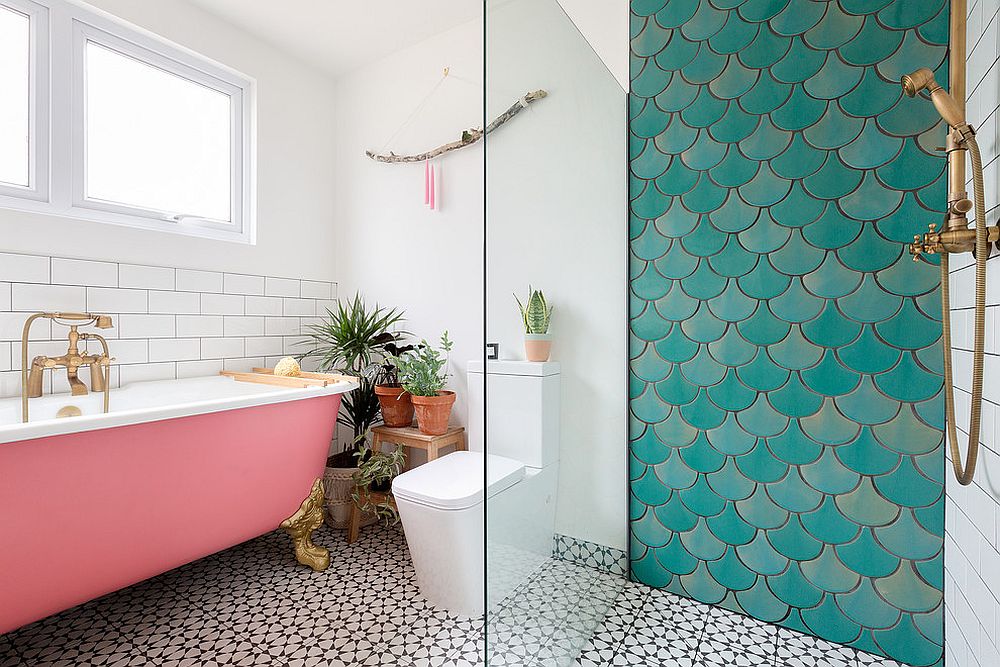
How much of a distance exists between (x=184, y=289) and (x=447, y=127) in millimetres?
1546

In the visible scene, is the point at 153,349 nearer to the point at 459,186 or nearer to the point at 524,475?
the point at 459,186

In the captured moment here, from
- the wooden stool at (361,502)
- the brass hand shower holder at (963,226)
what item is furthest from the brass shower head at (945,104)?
the wooden stool at (361,502)

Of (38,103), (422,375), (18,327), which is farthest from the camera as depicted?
(422,375)

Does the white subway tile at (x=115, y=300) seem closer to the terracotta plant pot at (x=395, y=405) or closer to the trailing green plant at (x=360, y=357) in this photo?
the trailing green plant at (x=360, y=357)

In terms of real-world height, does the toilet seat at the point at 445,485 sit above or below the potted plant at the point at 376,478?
above

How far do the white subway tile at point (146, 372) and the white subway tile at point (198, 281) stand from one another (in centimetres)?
38

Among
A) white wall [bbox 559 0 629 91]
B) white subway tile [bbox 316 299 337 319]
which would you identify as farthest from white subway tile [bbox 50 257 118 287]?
white wall [bbox 559 0 629 91]

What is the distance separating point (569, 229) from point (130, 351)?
6.70 feet

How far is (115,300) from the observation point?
222 cm

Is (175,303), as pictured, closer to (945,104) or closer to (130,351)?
(130,351)

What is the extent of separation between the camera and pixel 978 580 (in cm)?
117

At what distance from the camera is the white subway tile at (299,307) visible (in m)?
2.92

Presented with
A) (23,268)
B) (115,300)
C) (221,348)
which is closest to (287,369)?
(221,348)

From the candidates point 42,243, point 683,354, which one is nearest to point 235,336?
point 42,243
